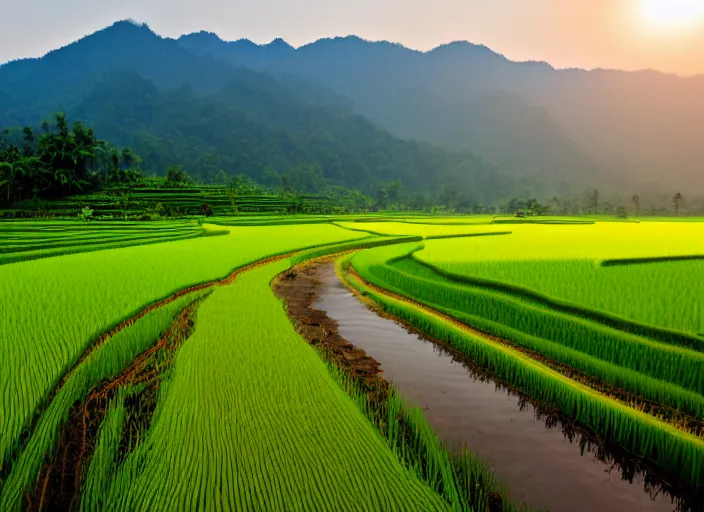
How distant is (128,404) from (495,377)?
372cm

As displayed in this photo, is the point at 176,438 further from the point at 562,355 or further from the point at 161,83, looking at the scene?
the point at 161,83

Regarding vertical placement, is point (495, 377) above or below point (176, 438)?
below

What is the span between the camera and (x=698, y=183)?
492 ft

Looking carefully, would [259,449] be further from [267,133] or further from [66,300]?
[267,133]

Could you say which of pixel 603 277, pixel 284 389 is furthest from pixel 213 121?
pixel 284 389

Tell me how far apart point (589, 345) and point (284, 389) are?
3.79 m

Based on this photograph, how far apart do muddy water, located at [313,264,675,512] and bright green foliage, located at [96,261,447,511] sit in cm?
94

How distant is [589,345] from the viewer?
17.0ft

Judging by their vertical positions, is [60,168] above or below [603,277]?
above

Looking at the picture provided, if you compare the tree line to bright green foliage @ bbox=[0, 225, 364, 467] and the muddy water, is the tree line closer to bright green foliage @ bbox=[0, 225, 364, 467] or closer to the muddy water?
bright green foliage @ bbox=[0, 225, 364, 467]

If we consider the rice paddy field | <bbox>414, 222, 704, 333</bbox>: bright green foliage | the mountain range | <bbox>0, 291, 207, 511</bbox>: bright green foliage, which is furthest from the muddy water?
the mountain range

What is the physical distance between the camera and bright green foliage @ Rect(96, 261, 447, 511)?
2260 millimetres

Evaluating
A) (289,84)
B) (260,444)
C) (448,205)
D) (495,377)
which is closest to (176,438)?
(260,444)

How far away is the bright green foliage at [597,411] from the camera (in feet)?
9.62
